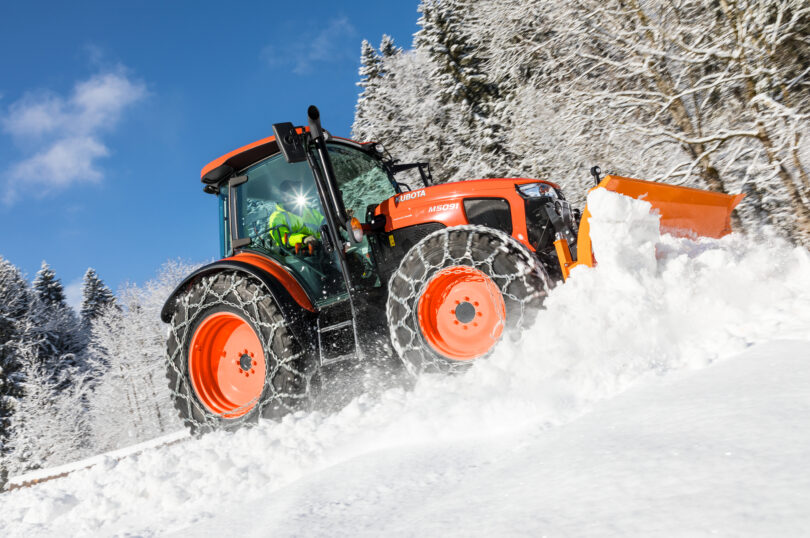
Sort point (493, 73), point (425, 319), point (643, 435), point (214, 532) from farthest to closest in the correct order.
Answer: point (493, 73), point (425, 319), point (214, 532), point (643, 435)

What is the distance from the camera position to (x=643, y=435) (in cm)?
154

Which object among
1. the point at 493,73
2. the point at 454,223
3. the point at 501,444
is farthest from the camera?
the point at 493,73

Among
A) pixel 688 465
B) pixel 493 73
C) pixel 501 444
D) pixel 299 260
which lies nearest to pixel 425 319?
pixel 299 260

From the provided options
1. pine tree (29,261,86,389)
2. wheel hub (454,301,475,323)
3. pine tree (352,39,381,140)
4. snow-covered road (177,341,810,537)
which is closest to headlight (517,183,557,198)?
wheel hub (454,301,475,323)

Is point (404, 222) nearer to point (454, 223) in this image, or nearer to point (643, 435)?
point (454, 223)

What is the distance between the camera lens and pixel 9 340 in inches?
902

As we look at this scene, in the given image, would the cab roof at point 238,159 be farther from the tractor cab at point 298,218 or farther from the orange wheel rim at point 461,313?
the orange wheel rim at point 461,313

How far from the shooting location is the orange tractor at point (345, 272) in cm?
330

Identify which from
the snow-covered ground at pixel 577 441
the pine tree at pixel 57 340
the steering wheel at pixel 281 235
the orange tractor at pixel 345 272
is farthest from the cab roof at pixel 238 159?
the pine tree at pixel 57 340

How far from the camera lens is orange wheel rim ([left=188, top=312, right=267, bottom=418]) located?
4059 millimetres

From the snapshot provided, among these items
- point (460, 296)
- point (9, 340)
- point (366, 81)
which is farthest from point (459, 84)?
point (9, 340)

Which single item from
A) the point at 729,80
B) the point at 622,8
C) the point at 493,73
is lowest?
the point at 729,80

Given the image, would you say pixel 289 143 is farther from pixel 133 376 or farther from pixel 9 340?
pixel 9 340

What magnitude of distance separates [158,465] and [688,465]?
258cm
